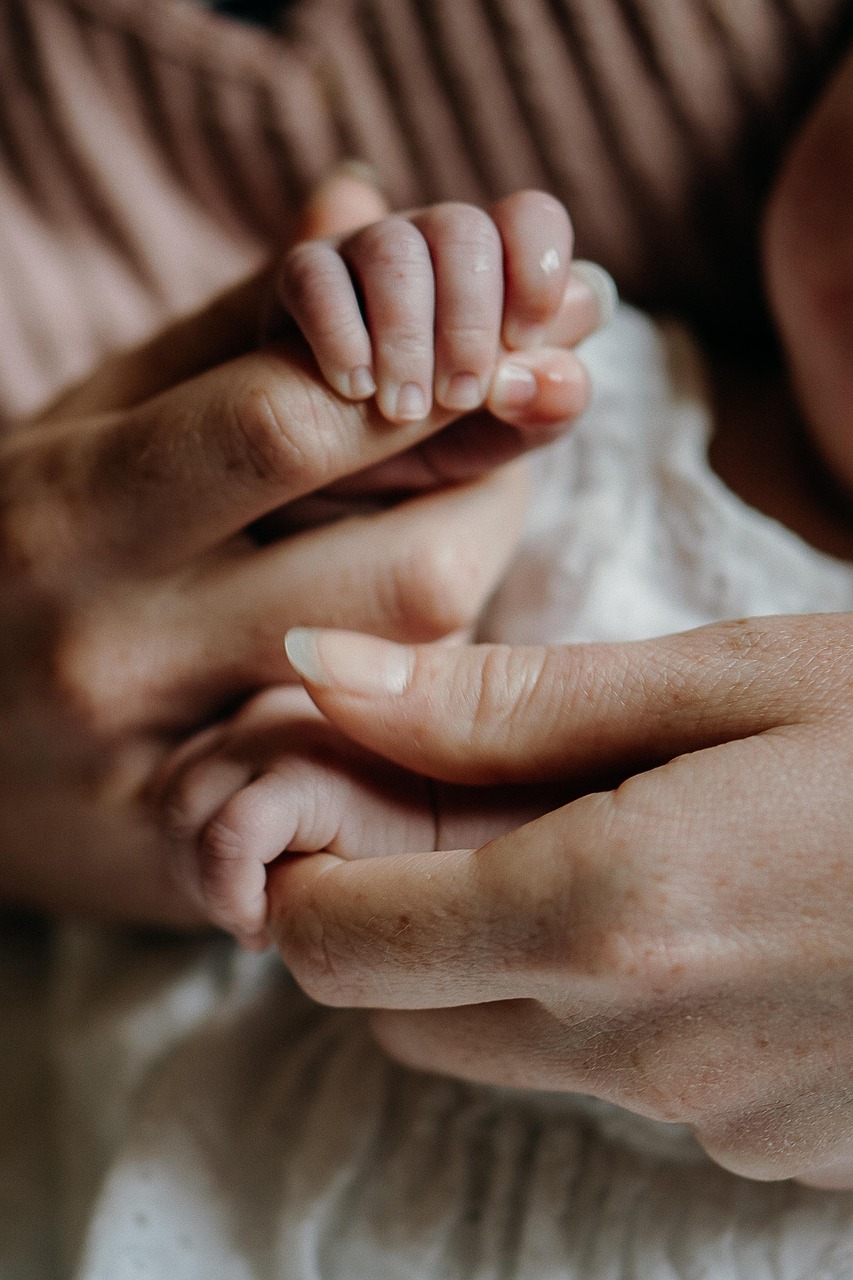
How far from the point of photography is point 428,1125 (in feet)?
2.07

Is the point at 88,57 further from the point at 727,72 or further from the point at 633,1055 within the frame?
the point at 633,1055

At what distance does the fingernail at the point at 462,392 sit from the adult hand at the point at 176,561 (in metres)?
0.02

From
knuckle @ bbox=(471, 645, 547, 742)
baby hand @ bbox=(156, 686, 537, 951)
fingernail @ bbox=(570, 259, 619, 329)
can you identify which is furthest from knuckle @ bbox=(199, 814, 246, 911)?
fingernail @ bbox=(570, 259, 619, 329)

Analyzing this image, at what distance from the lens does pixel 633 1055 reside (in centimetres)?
44

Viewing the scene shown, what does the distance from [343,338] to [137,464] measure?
5.9 inches

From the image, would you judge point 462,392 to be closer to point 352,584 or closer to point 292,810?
point 352,584

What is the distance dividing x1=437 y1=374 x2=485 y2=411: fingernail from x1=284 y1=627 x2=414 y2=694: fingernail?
0.14 m

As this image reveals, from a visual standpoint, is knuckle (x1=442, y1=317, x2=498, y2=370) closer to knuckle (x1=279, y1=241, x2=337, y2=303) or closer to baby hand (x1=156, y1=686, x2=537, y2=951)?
knuckle (x1=279, y1=241, x2=337, y2=303)

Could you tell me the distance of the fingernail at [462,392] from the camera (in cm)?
54

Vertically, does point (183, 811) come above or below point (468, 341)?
below

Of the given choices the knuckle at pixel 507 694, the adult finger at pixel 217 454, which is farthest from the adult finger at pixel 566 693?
the adult finger at pixel 217 454

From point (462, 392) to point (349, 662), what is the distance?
0.53 feet

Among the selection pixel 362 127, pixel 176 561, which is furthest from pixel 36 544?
pixel 362 127

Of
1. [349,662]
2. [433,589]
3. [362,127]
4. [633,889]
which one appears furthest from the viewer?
[362,127]
